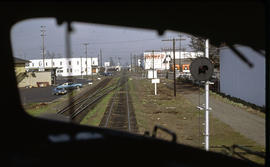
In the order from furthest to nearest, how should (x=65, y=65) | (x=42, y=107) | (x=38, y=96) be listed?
(x=38, y=96)
(x=42, y=107)
(x=65, y=65)

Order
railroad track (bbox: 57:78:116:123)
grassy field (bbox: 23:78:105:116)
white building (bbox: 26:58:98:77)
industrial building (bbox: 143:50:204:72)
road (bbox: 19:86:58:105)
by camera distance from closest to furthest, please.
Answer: white building (bbox: 26:58:98:77)
railroad track (bbox: 57:78:116:123)
grassy field (bbox: 23:78:105:116)
industrial building (bbox: 143:50:204:72)
road (bbox: 19:86:58:105)

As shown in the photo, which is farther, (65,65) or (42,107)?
(42,107)

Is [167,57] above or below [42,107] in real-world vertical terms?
above

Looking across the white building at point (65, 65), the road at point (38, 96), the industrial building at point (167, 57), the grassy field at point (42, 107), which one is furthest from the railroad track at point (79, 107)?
the industrial building at point (167, 57)

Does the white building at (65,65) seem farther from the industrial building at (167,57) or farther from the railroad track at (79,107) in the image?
the industrial building at (167,57)

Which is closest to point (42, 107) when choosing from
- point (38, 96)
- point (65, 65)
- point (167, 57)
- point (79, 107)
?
point (79, 107)

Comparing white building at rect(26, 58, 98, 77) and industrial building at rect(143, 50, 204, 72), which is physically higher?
industrial building at rect(143, 50, 204, 72)

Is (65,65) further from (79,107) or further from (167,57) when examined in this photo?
(79,107)

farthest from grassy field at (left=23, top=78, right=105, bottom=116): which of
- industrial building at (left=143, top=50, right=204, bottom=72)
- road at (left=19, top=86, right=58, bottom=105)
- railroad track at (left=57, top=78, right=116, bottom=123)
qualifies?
industrial building at (left=143, top=50, right=204, bottom=72)

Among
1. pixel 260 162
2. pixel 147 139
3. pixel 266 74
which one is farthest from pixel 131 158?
pixel 266 74

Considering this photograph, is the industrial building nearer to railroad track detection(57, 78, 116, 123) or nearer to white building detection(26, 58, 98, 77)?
railroad track detection(57, 78, 116, 123)

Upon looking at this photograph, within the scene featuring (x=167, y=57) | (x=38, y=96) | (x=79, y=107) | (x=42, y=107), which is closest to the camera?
(x=42, y=107)

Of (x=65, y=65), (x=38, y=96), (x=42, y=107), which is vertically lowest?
Answer: (x=38, y=96)

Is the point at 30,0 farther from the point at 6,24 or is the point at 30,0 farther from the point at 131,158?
the point at 131,158
